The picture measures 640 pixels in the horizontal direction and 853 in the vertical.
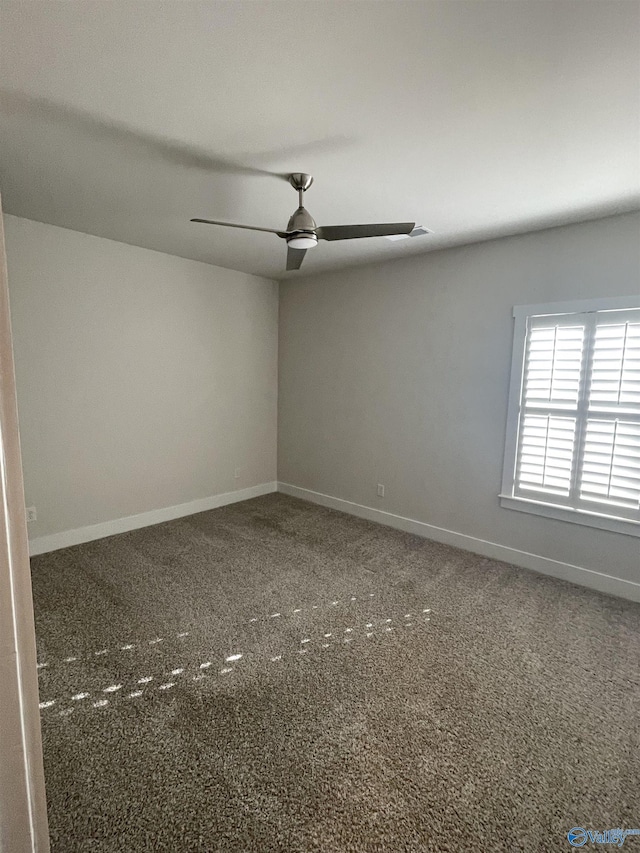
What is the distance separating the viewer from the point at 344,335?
177 inches

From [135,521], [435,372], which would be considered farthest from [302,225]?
[135,521]

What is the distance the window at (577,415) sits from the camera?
Result: 2879 millimetres

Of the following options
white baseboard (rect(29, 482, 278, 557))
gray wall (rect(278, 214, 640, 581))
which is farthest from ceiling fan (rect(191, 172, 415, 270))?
white baseboard (rect(29, 482, 278, 557))

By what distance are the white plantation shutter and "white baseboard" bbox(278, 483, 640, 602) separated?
1.56 feet

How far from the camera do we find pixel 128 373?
3889 mm

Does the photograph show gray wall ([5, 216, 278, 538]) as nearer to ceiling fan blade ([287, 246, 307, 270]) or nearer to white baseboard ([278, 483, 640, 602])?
white baseboard ([278, 483, 640, 602])

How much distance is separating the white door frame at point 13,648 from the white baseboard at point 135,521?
3.10 metres

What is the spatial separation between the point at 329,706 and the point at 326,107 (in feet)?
8.74

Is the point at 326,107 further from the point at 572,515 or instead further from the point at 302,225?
the point at 572,515

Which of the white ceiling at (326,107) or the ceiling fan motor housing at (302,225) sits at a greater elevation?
the white ceiling at (326,107)

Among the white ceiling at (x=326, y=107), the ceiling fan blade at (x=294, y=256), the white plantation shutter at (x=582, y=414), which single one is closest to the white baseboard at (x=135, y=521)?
the white ceiling at (x=326, y=107)

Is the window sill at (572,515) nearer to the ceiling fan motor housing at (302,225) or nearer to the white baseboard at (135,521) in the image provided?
the ceiling fan motor housing at (302,225)

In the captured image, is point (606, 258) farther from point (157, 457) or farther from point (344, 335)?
point (157, 457)

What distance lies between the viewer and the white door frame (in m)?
0.79
